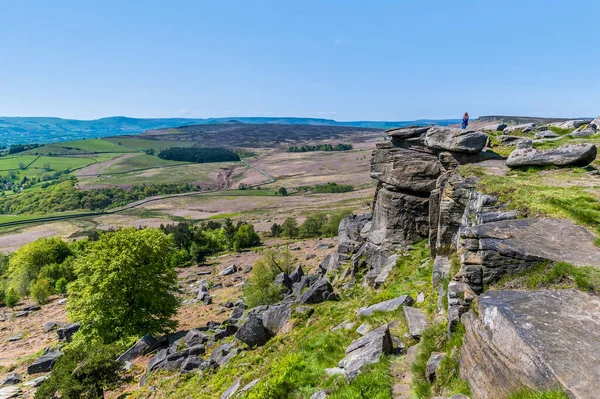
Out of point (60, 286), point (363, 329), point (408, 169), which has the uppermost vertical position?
point (408, 169)

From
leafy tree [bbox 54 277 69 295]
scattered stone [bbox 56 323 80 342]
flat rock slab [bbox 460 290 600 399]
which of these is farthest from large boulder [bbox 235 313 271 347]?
leafy tree [bbox 54 277 69 295]

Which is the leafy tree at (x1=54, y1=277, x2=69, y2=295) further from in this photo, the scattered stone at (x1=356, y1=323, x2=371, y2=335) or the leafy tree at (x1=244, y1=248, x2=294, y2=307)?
the scattered stone at (x1=356, y1=323, x2=371, y2=335)

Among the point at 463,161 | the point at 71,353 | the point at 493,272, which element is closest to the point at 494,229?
the point at 493,272

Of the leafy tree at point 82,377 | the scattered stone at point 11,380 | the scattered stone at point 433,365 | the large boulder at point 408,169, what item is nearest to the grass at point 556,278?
the scattered stone at point 433,365

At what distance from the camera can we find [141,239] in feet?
112

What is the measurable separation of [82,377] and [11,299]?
174 ft

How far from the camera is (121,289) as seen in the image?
103 feet

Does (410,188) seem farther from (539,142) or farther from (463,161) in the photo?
(539,142)

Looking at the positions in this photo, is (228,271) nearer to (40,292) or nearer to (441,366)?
(40,292)

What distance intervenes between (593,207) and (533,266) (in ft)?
21.0

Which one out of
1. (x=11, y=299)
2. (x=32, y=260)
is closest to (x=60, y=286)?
(x=11, y=299)

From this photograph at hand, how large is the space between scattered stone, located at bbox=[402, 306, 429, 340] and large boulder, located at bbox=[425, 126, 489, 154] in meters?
14.3

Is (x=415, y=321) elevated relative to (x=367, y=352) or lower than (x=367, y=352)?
elevated

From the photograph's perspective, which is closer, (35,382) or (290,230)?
(35,382)
